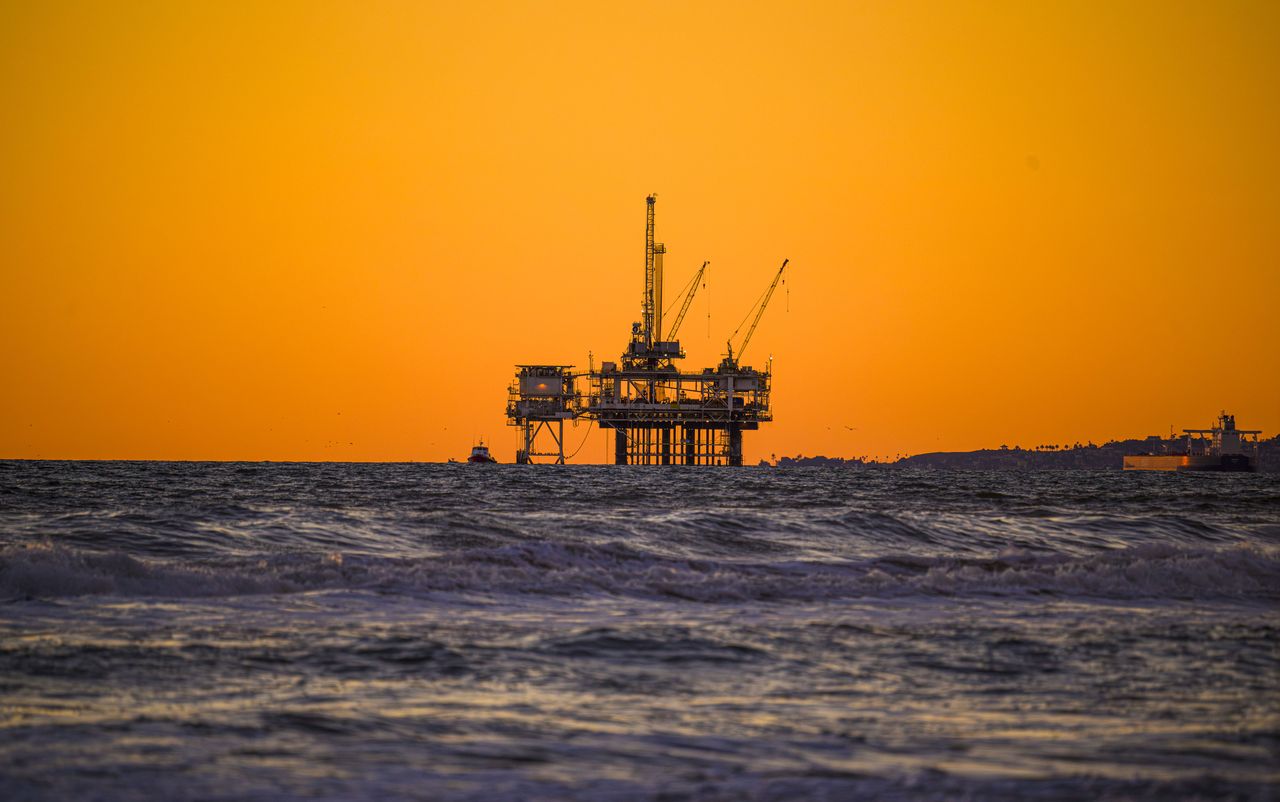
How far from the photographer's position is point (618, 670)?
11.1 m

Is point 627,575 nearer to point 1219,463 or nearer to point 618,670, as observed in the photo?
point 618,670

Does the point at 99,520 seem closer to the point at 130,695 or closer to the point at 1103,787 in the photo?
the point at 130,695

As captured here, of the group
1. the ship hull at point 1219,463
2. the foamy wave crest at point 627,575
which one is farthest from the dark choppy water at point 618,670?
the ship hull at point 1219,463

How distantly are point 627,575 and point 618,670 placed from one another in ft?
28.5

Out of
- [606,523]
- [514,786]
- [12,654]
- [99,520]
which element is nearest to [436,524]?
[606,523]

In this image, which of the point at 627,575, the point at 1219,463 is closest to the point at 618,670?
the point at 627,575

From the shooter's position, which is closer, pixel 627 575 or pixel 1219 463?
pixel 627 575

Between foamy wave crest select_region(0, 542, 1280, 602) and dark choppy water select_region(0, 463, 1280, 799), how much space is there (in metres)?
0.08

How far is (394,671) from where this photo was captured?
10898 mm

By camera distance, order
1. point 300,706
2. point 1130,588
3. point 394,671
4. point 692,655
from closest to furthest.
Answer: point 300,706, point 394,671, point 692,655, point 1130,588

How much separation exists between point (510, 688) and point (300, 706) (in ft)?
5.68

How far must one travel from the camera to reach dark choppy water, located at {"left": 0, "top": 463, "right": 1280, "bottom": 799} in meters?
7.50

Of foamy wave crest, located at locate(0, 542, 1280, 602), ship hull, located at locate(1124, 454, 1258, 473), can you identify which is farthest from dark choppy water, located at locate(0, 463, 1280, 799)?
ship hull, located at locate(1124, 454, 1258, 473)

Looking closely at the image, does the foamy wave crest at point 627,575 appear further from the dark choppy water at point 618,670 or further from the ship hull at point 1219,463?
the ship hull at point 1219,463
